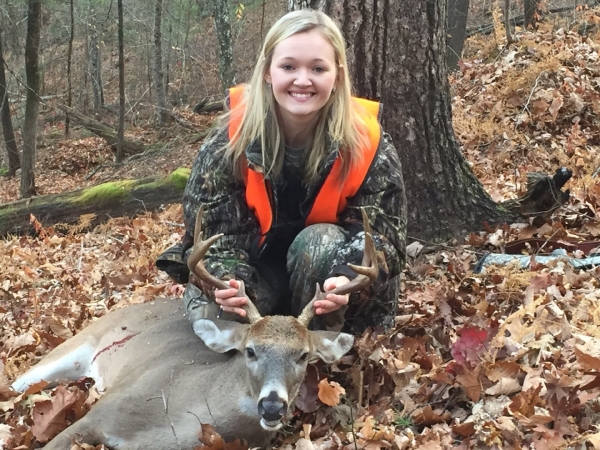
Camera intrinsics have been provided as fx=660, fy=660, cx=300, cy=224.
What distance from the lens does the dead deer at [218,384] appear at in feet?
10.7

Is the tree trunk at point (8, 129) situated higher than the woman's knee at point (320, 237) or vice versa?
the woman's knee at point (320, 237)

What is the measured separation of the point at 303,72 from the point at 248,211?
36.6 inches

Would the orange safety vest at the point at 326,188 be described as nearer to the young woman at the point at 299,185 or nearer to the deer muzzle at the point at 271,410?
the young woman at the point at 299,185

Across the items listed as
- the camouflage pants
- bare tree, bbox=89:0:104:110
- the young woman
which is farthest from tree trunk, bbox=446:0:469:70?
bare tree, bbox=89:0:104:110

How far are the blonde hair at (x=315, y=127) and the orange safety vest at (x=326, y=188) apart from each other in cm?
5

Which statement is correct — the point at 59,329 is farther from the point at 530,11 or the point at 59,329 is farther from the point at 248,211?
the point at 530,11

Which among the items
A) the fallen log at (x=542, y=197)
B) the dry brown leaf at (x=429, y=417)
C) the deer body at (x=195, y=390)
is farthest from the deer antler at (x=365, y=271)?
the fallen log at (x=542, y=197)

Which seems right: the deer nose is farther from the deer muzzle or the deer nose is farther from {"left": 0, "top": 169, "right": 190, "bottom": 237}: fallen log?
{"left": 0, "top": 169, "right": 190, "bottom": 237}: fallen log

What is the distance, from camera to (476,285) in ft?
14.2

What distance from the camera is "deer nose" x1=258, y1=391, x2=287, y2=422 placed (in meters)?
3.01

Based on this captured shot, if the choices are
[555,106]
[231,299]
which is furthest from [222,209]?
[555,106]

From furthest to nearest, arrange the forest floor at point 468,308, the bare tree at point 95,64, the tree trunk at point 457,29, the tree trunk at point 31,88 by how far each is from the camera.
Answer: the bare tree at point 95,64 → the tree trunk at point 457,29 → the tree trunk at point 31,88 → the forest floor at point 468,308

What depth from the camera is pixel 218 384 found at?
11.5 feet

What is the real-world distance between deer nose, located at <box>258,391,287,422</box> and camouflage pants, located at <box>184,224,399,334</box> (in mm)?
778
